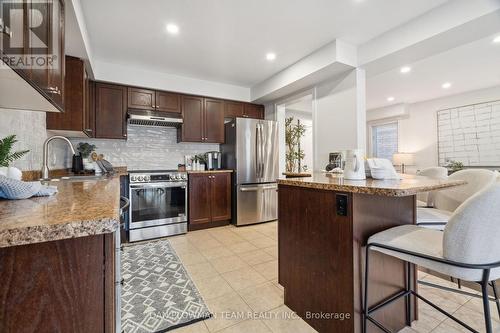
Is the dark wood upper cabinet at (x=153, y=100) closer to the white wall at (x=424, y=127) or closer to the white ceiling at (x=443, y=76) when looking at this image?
the white ceiling at (x=443, y=76)

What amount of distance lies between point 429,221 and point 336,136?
5.80ft

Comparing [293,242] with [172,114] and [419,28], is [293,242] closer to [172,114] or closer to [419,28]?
[419,28]

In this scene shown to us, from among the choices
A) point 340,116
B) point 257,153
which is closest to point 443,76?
point 340,116

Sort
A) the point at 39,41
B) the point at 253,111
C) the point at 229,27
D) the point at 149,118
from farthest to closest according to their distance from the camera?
the point at 253,111 → the point at 149,118 → the point at 229,27 → the point at 39,41

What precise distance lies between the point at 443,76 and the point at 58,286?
5.44 metres

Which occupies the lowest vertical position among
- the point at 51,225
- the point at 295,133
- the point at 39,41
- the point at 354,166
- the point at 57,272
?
the point at 57,272

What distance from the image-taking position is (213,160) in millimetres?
4172

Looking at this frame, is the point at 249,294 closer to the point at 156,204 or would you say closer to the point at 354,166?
the point at 354,166

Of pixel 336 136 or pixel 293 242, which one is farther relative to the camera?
pixel 336 136

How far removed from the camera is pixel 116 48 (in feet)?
9.67

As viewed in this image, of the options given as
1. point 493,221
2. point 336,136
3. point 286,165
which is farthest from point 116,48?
point 493,221

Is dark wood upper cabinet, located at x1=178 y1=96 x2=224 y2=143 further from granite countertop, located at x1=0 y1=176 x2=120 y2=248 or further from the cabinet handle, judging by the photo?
granite countertop, located at x1=0 y1=176 x2=120 y2=248

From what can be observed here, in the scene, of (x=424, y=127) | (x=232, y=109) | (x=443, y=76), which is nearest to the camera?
(x=443, y=76)

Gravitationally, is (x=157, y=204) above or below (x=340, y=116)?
below
